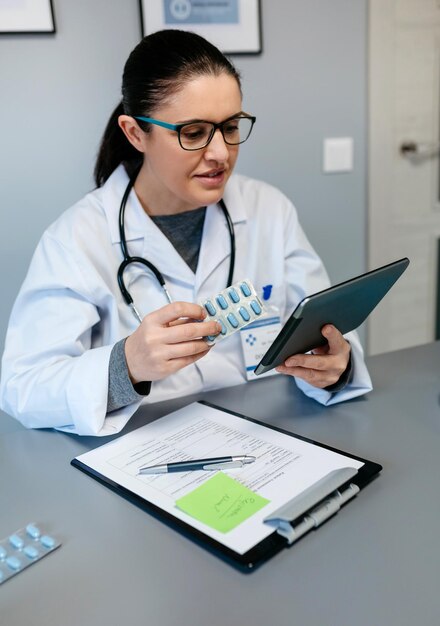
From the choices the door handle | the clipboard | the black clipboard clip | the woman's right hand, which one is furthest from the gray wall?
the black clipboard clip

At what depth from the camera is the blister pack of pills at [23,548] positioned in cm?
65

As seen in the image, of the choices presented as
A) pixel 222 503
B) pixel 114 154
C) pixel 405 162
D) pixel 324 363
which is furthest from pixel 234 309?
pixel 405 162

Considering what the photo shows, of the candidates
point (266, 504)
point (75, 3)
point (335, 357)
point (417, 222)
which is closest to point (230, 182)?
point (335, 357)

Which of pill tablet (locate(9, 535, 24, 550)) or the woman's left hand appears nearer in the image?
pill tablet (locate(9, 535, 24, 550))

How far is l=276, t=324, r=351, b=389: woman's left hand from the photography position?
948mm

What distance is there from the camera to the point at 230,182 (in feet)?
4.31

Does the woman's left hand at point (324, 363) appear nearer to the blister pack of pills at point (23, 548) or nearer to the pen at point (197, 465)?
the pen at point (197, 465)

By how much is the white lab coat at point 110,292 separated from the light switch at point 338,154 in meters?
0.63

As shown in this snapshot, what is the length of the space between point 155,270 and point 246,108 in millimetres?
851

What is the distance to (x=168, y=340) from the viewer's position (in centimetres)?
87

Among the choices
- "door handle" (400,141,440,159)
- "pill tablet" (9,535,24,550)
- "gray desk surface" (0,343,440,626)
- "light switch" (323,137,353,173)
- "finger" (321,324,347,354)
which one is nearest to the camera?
"gray desk surface" (0,343,440,626)

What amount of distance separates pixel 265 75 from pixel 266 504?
1407mm

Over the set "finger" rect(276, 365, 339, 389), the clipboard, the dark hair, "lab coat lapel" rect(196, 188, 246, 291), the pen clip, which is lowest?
the clipboard

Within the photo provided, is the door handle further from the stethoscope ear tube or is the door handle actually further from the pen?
the pen
